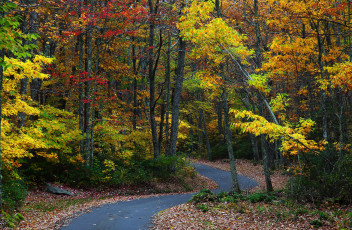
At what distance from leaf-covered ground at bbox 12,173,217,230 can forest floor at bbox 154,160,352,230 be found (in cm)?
341

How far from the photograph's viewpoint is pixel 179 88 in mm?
18844

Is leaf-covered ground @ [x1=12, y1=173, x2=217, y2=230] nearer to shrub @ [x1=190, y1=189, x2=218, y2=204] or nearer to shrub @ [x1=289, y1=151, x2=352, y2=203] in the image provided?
shrub @ [x1=190, y1=189, x2=218, y2=204]

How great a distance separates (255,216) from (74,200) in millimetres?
8401

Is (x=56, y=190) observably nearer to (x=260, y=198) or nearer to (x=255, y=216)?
(x=260, y=198)

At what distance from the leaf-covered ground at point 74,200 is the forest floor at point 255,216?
134 inches

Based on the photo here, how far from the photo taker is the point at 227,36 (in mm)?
11492

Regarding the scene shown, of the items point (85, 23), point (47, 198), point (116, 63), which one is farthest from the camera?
point (116, 63)

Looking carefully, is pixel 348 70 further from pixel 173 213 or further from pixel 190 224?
pixel 173 213

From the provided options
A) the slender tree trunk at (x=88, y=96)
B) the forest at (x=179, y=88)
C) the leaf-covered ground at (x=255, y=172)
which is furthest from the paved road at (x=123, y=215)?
the leaf-covered ground at (x=255, y=172)

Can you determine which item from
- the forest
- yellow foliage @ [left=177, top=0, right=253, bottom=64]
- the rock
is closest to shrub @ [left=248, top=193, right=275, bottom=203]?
the forest

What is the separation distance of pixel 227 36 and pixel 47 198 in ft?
35.1

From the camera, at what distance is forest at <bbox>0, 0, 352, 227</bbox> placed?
966cm

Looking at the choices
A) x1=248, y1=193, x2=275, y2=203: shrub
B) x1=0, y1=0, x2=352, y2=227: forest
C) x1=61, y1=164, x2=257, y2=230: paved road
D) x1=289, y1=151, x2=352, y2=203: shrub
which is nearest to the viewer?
x1=61, y1=164, x2=257, y2=230: paved road

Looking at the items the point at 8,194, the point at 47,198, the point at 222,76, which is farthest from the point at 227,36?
the point at 47,198
